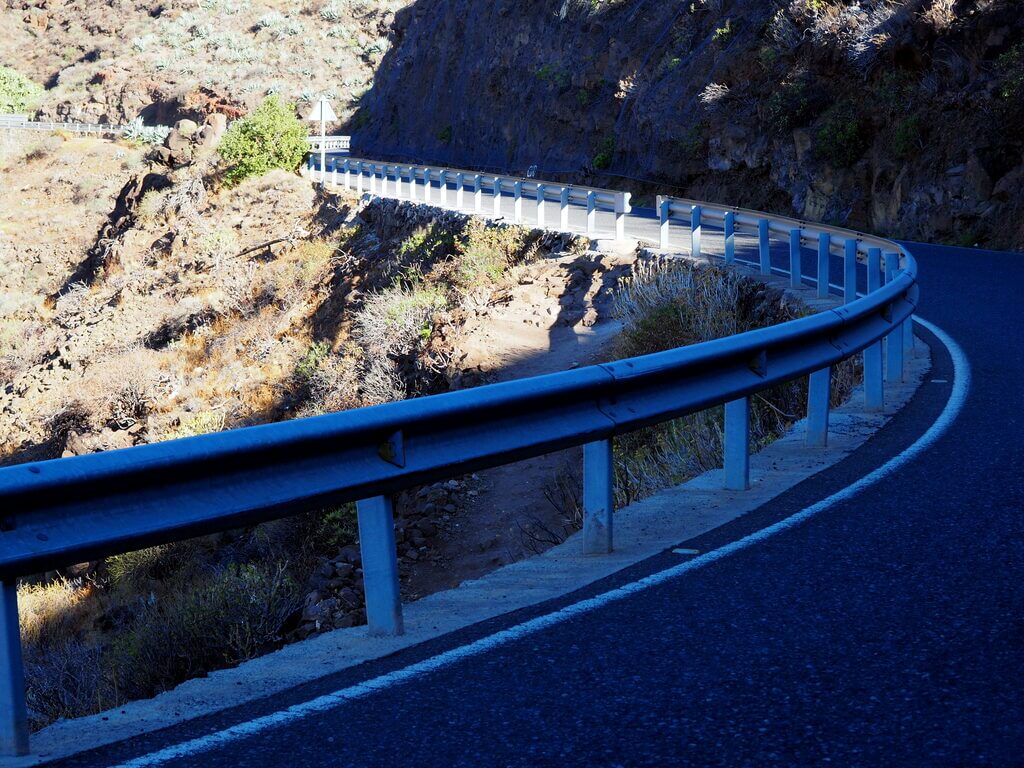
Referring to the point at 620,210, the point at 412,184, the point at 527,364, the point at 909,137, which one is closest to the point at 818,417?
the point at 527,364

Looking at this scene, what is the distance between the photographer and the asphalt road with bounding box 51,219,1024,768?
3150mm

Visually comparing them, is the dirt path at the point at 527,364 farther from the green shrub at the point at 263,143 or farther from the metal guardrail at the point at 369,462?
the green shrub at the point at 263,143

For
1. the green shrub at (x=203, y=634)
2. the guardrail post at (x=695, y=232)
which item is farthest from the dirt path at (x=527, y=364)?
the green shrub at (x=203, y=634)

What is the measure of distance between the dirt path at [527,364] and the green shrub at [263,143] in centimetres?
2153

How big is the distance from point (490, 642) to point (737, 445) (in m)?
2.56

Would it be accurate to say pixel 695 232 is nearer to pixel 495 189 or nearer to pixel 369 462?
pixel 495 189

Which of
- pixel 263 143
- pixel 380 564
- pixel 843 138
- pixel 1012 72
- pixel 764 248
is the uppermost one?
pixel 1012 72

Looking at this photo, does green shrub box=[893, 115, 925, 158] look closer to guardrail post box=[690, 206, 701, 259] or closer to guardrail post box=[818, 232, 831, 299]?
guardrail post box=[690, 206, 701, 259]

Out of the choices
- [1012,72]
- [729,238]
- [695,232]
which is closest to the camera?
[729,238]

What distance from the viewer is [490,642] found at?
13.4 feet

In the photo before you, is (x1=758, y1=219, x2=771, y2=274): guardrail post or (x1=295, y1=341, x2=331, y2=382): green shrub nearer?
(x1=758, y1=219, x2=771, y2=274): guardrail post

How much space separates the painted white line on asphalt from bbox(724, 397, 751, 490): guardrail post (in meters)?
0.46

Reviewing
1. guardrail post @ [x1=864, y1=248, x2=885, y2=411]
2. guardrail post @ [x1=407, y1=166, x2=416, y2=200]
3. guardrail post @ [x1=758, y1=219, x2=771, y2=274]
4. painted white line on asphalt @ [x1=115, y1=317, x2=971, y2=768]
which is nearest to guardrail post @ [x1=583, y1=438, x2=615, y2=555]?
painted white line on asphalt @ [x1=115, y1=317, x2=971, y2=768]

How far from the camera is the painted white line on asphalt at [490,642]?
127 inches
